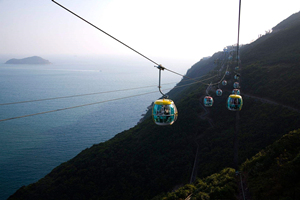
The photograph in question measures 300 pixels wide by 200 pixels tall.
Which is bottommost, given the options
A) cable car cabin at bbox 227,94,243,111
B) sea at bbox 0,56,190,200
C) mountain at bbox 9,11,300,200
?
sea at bbox 0,56,190,200

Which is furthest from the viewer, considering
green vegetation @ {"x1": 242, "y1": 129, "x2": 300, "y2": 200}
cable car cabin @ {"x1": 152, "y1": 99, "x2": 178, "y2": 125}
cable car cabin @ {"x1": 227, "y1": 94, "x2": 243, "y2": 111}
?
cable car cabin @ {"x1": 227, "y1": 94, "x2": 243, "y2": 111}

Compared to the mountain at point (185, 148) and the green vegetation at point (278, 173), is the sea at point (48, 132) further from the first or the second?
the green vegetation at point (278, 173)

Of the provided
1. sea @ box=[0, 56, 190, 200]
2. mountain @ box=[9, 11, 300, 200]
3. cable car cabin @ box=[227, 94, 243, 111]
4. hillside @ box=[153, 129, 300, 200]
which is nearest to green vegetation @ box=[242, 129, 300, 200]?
hillside @ box=[153, 129, 300, 200]

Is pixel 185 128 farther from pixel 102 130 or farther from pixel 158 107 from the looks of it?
pixel 102 130

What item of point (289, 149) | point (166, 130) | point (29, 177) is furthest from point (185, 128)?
point (29, 177)

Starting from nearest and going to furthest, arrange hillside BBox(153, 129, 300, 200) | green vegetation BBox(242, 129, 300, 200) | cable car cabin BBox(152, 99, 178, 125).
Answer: cable car cabin BBox(152, 99, 178, 125) < green vegetation BBox(242, 129, 300, 200) < hillside BBox(153, 129, 300, 200)

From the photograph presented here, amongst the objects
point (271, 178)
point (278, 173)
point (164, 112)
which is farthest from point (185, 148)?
point (164, 112)

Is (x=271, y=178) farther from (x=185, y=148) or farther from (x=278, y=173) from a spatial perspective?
(x=185, y=148)

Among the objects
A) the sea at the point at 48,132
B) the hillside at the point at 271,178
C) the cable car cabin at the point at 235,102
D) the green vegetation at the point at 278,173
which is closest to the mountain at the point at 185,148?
the hillside at the point at 271,178

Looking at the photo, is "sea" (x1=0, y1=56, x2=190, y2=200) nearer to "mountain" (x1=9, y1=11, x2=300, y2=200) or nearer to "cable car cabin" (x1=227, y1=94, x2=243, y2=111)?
"mountain" (x1=9, y1=11, x2=300, y2=200)
